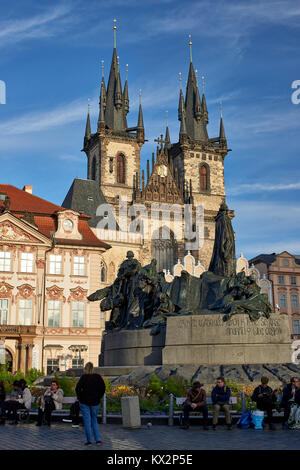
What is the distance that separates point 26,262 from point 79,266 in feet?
11.2

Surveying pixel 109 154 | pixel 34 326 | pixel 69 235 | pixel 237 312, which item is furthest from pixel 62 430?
pixel 109 154

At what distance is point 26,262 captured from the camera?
36812 mm

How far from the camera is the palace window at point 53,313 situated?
1438 inches

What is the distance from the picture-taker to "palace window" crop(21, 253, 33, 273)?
36.7m

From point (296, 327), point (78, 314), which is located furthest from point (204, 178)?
point (78, 314)

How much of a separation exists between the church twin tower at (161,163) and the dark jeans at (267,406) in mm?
53230

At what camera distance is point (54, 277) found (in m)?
37.2

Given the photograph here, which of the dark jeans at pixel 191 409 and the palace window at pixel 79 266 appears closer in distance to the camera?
the dark jeans at pixel 191 409

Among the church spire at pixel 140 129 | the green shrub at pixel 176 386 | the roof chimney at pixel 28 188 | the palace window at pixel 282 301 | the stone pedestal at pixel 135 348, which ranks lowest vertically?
the green shrub at pixel 176 386

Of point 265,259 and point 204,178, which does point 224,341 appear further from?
point 204,178

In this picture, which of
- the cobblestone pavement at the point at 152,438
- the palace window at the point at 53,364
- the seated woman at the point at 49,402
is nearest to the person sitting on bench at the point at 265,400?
the cobblestone pavement at the point at 152,438

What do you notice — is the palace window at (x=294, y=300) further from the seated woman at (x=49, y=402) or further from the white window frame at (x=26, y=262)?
the seated woman at (x=49, y=402)

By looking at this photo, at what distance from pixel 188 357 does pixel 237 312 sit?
157 cm
